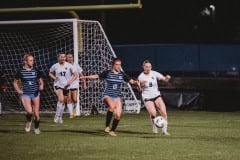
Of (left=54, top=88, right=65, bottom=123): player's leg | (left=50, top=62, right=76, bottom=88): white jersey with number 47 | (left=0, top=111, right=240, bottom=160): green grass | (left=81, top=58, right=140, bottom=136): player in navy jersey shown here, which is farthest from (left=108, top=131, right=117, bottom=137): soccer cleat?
(left=50, top=62, right=76, bottom=88): white jersey with number 47

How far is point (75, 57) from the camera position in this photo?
27828 millimetres

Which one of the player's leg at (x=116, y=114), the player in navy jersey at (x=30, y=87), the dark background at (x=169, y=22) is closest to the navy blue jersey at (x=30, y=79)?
the player in navy jersey at (x=30, y=87)

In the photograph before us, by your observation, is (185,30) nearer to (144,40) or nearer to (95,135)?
(144,40)

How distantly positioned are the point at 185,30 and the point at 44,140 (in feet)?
119

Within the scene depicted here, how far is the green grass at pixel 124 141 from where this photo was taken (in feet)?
49.1

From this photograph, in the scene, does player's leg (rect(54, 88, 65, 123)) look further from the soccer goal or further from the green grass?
the soccer goal

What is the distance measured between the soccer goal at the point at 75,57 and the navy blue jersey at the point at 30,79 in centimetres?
793

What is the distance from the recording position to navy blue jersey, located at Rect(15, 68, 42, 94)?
64.3 ft

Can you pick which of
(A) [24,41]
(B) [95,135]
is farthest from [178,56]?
(B) [95,135]

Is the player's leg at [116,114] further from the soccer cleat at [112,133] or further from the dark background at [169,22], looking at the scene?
the dark background at [169,22]

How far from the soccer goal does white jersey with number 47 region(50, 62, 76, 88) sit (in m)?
2.05

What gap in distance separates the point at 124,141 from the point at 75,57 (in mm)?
10576

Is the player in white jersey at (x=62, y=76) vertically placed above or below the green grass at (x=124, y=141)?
above

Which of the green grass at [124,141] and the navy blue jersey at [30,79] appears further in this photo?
the navy blue jersey at [30,79]
